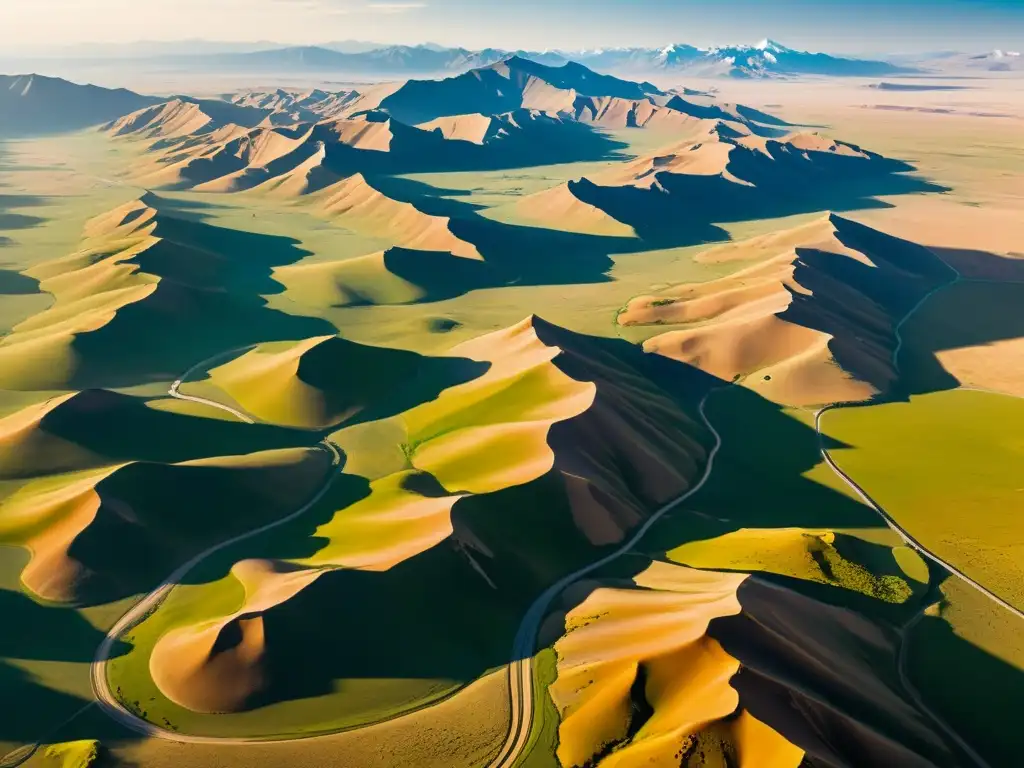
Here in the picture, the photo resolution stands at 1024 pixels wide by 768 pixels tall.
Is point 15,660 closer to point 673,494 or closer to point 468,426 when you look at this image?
point 468,426

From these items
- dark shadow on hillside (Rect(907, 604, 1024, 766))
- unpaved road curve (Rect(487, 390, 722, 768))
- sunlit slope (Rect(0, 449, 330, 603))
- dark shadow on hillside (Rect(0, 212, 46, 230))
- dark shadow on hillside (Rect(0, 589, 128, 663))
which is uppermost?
dark shadow on hillside (Rect(0, 212, 46, 230))

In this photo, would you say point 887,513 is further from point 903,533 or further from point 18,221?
point 18,221

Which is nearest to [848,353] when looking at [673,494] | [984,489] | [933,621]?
[984,489]

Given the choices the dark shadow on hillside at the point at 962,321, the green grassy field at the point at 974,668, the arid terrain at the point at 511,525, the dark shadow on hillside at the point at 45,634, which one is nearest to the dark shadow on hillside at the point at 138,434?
the arid terrain at the point at 511,525

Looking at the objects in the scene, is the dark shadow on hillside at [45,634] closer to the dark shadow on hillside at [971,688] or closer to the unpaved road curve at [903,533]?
the dark shadow on hillside at [971,688]

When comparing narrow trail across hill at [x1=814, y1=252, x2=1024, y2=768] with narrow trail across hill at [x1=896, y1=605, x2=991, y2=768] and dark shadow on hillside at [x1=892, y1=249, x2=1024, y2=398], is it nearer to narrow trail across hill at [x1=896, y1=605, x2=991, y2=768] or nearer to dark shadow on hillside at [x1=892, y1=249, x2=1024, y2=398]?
narrow trail across hill at [x1=896, y1=605, x2=991, y2=768]

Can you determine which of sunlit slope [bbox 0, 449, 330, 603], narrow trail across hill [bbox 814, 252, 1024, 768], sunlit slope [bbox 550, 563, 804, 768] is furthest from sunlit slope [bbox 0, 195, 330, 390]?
narrow trail across hill [bbox 814, 252, 1024, 768]
